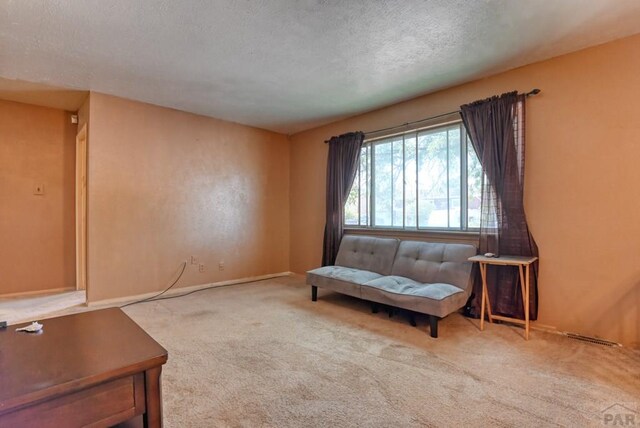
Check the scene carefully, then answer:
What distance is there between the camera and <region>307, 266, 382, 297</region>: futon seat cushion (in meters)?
3.42

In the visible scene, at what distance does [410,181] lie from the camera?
3969 millimetres

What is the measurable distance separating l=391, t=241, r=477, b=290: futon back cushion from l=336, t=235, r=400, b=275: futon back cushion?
108 millimetres

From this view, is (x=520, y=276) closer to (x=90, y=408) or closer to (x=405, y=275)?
(x=405, y=275)

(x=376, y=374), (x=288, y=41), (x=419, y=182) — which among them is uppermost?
(x=288, y=41)

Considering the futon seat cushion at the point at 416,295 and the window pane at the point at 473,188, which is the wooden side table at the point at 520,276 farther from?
the window pane at the point at 473,188

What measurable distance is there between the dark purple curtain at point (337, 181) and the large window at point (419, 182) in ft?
0.48

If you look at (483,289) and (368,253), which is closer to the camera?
(483,289)

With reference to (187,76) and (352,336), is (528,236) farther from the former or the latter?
(187,76)

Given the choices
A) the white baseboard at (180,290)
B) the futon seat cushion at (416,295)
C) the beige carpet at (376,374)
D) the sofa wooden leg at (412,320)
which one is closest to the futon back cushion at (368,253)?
the futon seat cushion at (416,295)

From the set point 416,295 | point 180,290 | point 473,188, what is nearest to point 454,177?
point 473,188

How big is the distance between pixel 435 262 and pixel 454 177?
3.18ft

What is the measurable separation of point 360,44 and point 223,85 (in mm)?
1650

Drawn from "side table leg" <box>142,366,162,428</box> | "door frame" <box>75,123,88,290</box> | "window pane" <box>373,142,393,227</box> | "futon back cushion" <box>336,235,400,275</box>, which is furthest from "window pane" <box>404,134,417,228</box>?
"door frame" <box>75,123,88,290</box>

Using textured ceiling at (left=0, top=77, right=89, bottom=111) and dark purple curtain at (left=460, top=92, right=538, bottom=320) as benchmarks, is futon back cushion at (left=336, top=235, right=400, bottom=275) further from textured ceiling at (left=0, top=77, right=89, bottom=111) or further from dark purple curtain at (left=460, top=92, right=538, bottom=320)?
textured ceiling at (left=0, top=77, right=89, bottom=111)
